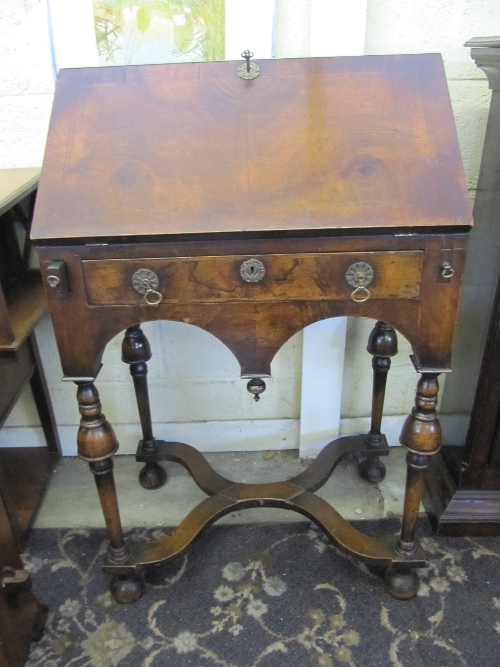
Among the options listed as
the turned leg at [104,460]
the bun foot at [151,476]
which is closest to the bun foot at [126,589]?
the turned leg at [104,460]

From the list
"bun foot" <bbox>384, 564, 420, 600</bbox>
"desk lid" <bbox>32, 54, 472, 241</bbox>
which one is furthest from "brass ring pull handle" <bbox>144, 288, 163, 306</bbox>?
"bun foot" <bbox>384, 564, 420, 600</bbox>

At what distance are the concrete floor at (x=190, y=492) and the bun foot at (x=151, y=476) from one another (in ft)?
0.07

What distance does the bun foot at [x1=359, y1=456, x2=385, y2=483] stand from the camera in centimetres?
195

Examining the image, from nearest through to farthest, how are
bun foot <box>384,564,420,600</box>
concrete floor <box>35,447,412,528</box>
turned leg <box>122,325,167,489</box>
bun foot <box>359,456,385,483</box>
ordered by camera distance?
bun foot <box>384,564,420,600</box>, turned leg <box>122,325,167,489</box>, concrete floor <box>35,447,412,528</box>, bun foot <box>359,456,385,483</box>

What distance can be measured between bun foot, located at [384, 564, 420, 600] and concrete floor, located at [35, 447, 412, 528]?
0.91 ft

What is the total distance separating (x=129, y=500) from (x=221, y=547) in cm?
39

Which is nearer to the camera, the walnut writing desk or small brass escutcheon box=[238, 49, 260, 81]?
the walnut writing desk

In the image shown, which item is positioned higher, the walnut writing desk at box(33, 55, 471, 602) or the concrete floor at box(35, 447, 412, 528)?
the walnut writing desk at box(33, 55, 471, 602)

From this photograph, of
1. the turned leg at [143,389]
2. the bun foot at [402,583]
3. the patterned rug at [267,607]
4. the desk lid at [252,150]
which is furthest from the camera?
the turned leg at [143,389]

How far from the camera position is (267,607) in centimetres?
153

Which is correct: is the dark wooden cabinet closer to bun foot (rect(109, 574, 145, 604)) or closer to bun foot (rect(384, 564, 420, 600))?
bun foot (rect(384, 564, 420, 600))

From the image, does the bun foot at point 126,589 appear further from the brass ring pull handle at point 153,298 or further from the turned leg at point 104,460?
the brass ring pull handle at point 153,298

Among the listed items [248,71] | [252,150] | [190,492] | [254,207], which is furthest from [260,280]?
[190,492]

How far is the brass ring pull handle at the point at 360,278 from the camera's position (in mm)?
1122
